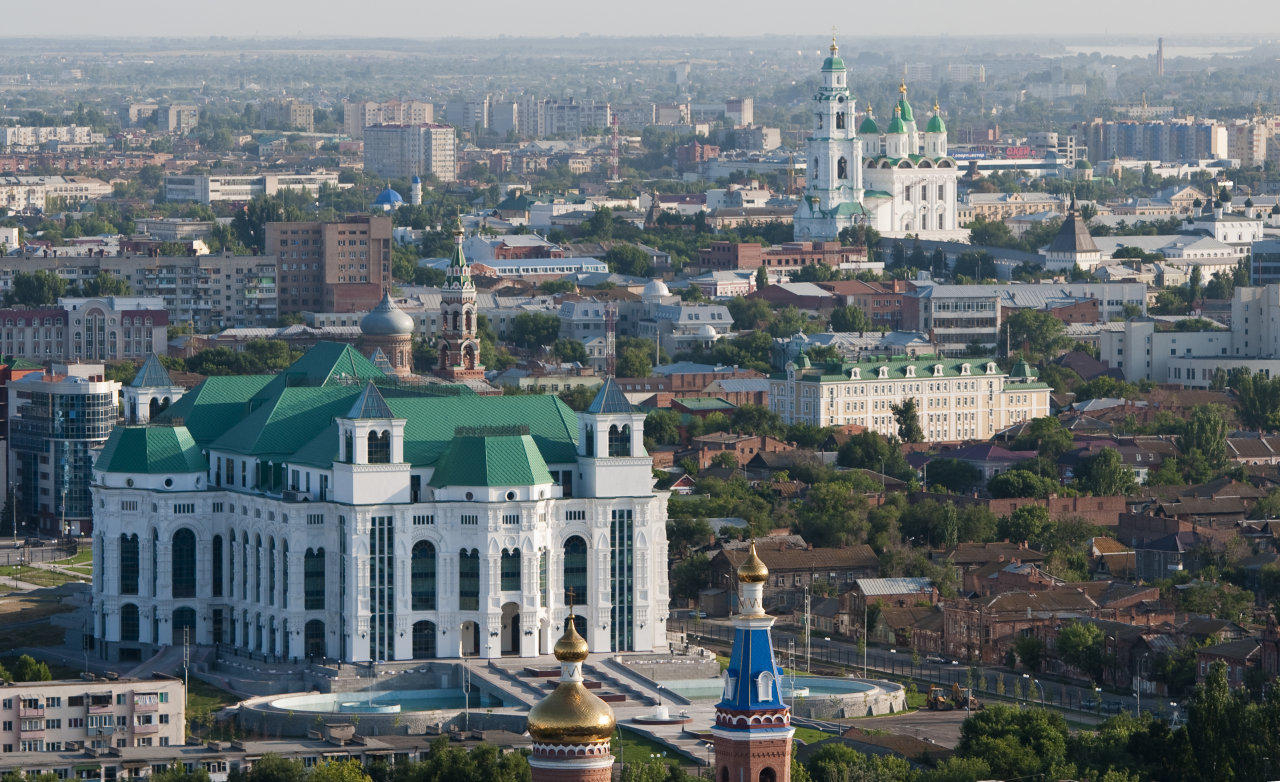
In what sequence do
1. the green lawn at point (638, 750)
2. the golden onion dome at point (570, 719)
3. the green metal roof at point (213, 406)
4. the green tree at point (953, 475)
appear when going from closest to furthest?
the golden onion dome at point (570, 719), the green lawn at point (638, 750), the green metal roof at point (213, 406), the green tree at point (953, 475)

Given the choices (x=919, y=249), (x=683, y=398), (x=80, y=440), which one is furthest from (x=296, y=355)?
(x=919, y=249)

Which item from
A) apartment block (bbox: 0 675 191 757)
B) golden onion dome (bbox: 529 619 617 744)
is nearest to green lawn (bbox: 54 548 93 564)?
apartment block (bbox: 0 675 191 757)

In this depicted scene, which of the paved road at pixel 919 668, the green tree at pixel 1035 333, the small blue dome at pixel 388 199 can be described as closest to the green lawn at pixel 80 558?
the paved road at pixel 919 668

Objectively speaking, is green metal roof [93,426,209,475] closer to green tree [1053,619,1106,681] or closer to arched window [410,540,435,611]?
arched window [410,540,435,611]

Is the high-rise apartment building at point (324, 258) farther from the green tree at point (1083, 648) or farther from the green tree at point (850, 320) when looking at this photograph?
the green tree at point (1083, 648)

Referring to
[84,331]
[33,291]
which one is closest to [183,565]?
[84,331]

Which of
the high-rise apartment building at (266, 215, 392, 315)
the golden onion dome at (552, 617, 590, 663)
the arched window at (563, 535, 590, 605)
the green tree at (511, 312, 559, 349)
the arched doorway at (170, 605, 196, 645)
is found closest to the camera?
the golden onion dome at (552, 617, 590, 663)

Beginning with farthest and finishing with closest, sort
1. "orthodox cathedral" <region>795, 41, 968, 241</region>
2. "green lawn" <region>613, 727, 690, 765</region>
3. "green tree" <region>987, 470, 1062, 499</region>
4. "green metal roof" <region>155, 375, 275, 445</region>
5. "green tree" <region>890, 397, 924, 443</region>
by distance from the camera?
"orthodox cathedral" <region>795, 41, 968, 241</region>, "green tree" <region>890, 397, 924, 443</region>, "green tree" <region>987, 470, 1062, 499</region>, "green metal roof" <region>155, 375, 275, 445</region>, "green lawn" <region>613, 727, 690, 765</region>

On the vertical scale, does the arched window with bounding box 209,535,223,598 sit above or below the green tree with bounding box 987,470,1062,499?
above
